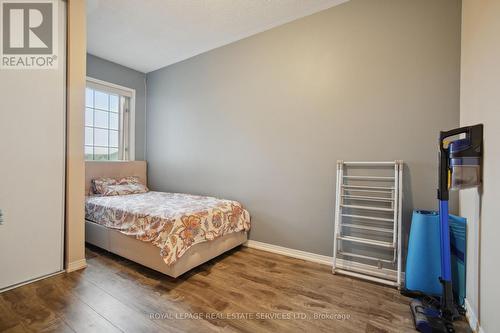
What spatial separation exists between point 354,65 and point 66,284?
132 inches

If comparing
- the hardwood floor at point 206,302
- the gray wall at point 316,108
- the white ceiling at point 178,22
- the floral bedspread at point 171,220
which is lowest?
the hardwood floor at point 206,302

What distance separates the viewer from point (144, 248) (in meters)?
2.29

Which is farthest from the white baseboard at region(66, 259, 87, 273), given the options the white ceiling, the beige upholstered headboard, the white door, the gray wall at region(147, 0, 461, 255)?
the white ceiling

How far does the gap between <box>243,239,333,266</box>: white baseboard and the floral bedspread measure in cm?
25

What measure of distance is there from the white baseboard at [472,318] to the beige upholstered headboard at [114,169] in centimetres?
433

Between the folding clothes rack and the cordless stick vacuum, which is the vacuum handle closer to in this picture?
the cordless stick vacuum

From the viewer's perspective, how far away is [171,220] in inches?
84.0

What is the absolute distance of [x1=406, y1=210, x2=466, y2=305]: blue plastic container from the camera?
174cm

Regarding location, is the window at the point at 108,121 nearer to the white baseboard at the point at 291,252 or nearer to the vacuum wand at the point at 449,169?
the white baseboard at the point at 291,252

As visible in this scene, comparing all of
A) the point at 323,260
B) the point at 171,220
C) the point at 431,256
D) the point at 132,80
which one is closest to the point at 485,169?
the point at 431,256

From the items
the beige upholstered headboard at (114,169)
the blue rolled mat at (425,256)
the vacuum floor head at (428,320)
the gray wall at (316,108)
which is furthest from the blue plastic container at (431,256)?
the beige upholstered headboard at (114,169)

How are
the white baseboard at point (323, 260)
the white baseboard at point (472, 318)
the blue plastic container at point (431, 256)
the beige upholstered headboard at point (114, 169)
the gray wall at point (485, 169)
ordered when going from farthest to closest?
the beige upholstered headboard at point (114, 169) < the white baseboard at point (323, 260) < the blue plastic container at point (431, 256) < the white baseboard at point (472, 318) < the gray wall at point (485, 169)

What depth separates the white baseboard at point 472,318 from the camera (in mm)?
1439

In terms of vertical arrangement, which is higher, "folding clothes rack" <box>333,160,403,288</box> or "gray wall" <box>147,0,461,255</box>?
"gray wall" <box>147,0,461,255</box>
